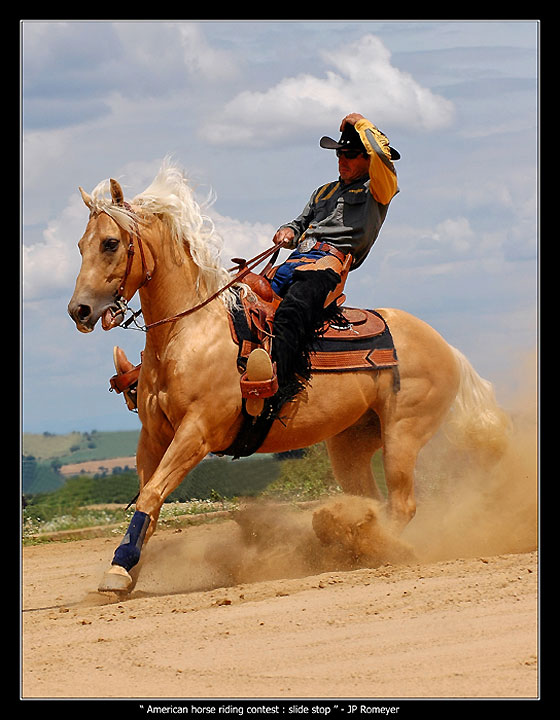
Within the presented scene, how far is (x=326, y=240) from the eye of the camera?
814cm

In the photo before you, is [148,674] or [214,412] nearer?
[148,674]

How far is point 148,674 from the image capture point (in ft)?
17.0

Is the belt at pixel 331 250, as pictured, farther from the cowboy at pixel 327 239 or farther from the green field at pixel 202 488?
the green field at pixel 202 488

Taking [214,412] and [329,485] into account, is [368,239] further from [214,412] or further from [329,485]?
[329,485]

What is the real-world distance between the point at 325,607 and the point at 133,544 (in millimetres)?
1408

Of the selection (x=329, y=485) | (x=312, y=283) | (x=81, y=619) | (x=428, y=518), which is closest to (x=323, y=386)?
(x=312, y=283)

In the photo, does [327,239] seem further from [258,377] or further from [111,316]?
[111,316]

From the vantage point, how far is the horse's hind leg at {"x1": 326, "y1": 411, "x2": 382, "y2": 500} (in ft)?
28.9

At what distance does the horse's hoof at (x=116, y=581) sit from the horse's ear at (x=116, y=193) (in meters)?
2.50

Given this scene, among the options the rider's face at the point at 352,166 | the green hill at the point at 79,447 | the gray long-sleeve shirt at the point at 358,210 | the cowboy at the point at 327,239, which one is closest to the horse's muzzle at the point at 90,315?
the cowboy at the point at 327,239

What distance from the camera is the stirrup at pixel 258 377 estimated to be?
7.27 m

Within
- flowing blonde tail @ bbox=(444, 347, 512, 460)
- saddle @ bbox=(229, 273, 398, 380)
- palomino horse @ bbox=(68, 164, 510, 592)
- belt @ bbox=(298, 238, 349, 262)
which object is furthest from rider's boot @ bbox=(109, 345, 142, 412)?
flowing blonde tail @ bbox=(444, 347, 512, 460)

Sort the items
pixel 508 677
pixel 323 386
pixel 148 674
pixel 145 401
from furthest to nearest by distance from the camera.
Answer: pixel 323 386, pixel 145 401, pixel 148 674, pixel 508 677

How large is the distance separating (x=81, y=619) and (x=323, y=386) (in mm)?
2622
